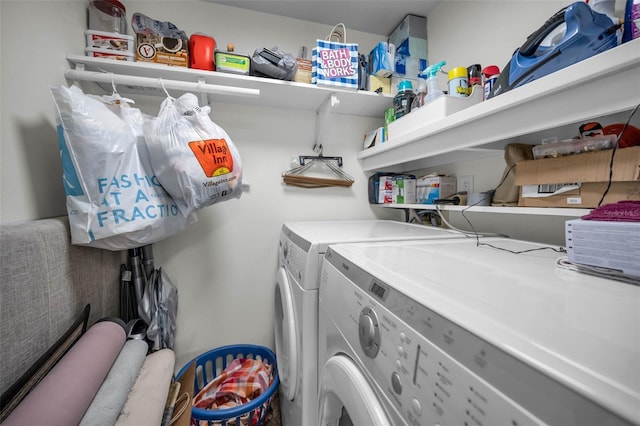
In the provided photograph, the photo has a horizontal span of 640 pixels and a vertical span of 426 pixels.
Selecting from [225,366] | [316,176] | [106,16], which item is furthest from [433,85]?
[225,366]

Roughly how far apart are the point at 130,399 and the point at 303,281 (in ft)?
2.18

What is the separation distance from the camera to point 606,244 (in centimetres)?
50

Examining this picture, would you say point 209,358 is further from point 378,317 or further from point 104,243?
point 378,317

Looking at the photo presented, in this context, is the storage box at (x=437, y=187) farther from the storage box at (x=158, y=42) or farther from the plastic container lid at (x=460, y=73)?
the storage box at (x=158, y=42)

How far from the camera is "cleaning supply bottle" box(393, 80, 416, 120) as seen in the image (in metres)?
1.34

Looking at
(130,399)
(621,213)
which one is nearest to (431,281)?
(621,213)

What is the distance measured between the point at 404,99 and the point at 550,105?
2.53 feet

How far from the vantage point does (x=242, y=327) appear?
159cm

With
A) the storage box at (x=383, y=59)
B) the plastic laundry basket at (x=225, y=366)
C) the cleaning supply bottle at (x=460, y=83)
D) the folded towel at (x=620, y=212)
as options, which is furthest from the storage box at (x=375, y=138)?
the plastic laundry basket at (x=225, y=366)

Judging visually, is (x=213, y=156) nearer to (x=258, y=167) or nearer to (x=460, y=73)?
(x=258, y=167)

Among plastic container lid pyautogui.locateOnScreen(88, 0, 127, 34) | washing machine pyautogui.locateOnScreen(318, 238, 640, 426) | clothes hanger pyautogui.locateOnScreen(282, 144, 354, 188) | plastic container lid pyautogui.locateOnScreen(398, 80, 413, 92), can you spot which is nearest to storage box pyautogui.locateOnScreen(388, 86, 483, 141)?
plastic container lid pyautogui.locateOnScreen(398, 80, 413, 92)

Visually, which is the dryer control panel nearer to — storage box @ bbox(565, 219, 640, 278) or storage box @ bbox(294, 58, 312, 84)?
storage box @ bbox(565, 219, 640, 278)

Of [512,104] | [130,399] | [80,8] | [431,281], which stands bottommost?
[130,399]

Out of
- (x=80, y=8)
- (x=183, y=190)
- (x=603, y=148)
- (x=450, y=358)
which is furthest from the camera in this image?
(x=80, y=8)
